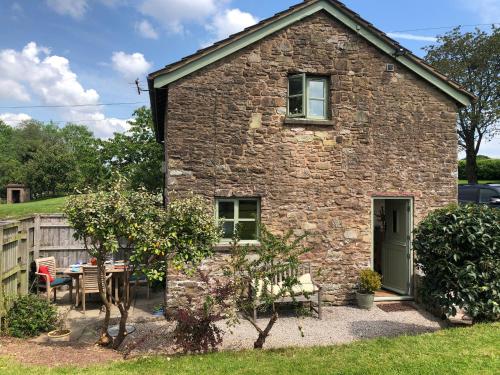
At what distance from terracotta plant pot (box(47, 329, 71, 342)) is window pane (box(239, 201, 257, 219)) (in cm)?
413

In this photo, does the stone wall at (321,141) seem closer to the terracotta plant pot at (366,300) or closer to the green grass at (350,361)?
the terracotta plant pot at (366,300)

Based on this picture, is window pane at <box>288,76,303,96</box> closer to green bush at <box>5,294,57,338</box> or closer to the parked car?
green bush at <box>5,294,57,338</box>

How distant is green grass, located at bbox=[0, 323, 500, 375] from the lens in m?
5.11

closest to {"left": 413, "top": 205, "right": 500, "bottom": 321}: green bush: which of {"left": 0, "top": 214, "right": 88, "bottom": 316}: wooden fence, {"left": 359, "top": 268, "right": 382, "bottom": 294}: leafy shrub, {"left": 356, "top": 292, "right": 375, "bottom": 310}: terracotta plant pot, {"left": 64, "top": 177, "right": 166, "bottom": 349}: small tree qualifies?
{"left": 359, "top": 268, "right": 382, "bottom": 294}: leafy shrub

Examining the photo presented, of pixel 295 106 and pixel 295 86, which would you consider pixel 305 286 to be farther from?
pixel 295 86

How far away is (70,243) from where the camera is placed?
38.1 feet

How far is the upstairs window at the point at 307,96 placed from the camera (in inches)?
357

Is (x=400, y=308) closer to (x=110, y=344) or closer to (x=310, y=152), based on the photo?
(x=310, y=152)

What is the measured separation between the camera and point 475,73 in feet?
94.9

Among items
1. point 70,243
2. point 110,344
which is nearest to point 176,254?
point 110,344

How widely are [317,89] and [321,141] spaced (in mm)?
1264

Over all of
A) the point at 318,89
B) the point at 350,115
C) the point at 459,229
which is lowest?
the point at 459,229

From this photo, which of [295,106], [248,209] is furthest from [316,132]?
[248,209]

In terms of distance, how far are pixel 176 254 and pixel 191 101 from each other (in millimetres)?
3746
